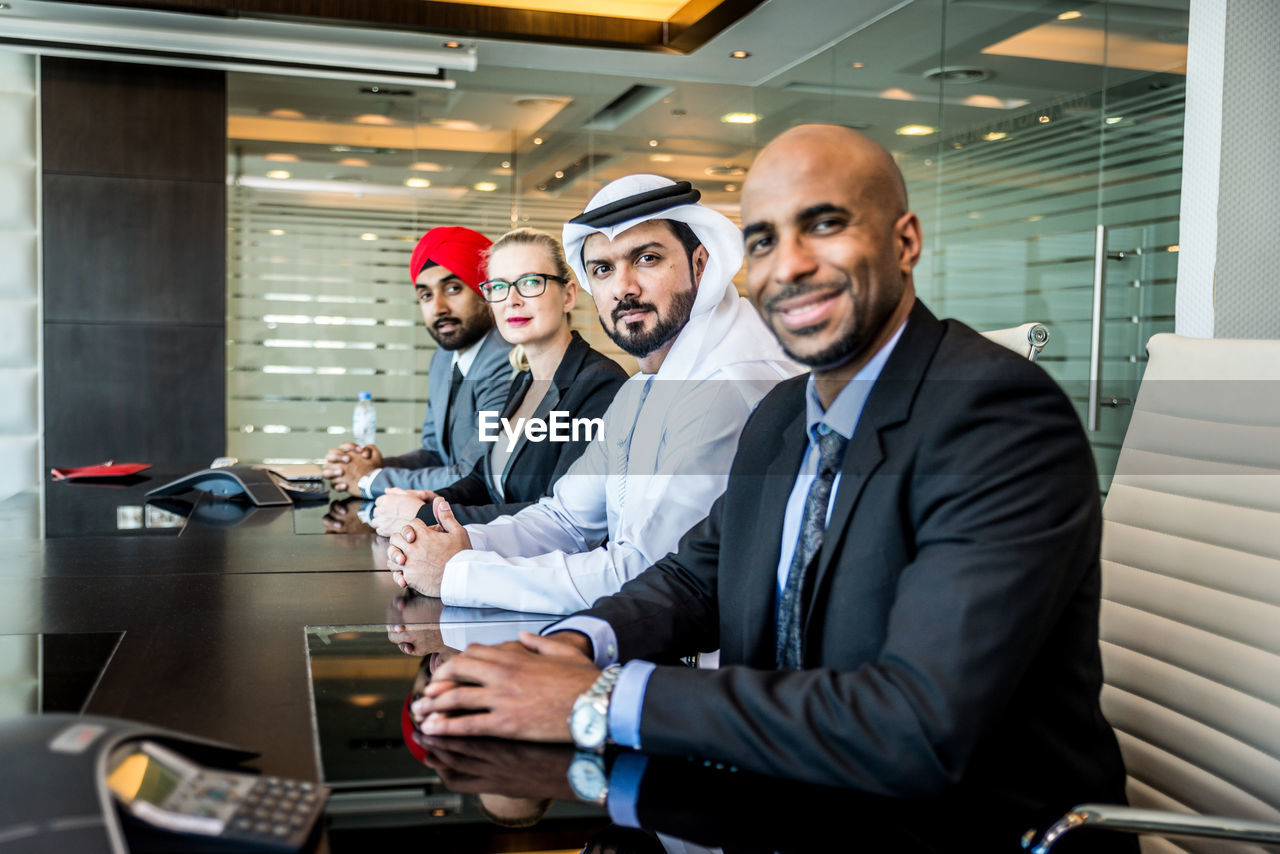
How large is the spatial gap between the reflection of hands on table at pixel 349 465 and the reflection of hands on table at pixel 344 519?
0.18 metres

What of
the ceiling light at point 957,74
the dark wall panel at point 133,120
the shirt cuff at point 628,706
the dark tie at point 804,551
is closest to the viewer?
the shirt cuff at point 628,706

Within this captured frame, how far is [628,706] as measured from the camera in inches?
41.4

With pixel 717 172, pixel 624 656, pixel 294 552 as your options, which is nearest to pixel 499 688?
pixel 624 656

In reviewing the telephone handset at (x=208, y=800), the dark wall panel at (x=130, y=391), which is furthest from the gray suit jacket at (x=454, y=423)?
the telephone handset at (x=208, y=800)

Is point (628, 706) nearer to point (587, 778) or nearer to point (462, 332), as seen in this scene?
point (587, 778)

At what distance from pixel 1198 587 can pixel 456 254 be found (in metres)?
2.96

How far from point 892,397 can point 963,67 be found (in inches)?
147

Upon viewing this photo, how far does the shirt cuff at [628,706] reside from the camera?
1.04 m

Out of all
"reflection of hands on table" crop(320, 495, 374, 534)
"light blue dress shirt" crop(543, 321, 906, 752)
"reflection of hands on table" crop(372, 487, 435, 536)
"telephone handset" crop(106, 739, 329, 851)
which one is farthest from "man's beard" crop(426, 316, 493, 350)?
"telephone handset" crop(106, 739, 329, 851)

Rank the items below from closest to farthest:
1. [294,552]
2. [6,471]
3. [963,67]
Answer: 1. [294,552]
2. [963,67]
3. [6,471]

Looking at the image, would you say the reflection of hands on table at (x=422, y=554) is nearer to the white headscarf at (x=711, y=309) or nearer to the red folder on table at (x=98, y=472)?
the white headscarf at (x=711, y=309)

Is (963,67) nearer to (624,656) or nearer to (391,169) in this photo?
(391,169)

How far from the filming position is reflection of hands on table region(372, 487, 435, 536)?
95.0 inches

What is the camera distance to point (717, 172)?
633cm
